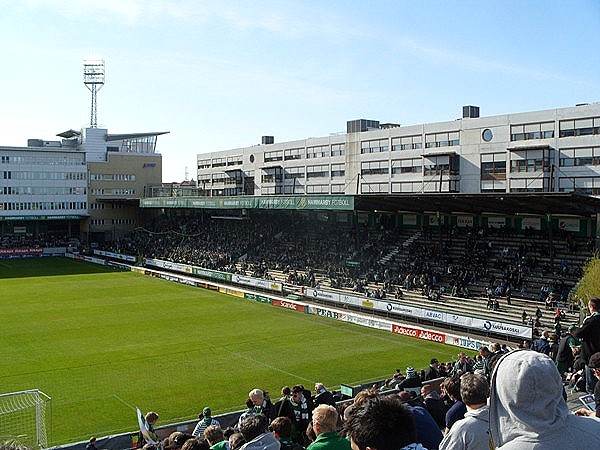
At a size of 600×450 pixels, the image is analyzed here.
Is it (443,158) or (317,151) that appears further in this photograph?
(317,151)

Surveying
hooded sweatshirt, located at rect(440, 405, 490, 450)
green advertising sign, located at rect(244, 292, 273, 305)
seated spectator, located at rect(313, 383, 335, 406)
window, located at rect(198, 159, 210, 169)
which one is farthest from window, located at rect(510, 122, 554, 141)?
window, located at rect(198, 159, 210, 169)

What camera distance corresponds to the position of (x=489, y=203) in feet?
116

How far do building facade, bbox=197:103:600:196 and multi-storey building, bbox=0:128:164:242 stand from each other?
51.4 ft

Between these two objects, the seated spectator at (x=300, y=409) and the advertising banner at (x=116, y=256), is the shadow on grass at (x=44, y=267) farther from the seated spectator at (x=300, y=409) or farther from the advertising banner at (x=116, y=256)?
the seated spectator at (x=300, y=409)

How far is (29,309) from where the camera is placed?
121 ft

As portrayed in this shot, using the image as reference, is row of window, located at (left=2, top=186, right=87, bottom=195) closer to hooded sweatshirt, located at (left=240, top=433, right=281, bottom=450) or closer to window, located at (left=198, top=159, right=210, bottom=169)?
window, located at (left=198, top=159, right=210, bottom=169)

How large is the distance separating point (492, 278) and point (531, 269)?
7.36ft

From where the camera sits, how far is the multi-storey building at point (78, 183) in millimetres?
72625

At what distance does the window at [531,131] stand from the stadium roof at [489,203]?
252 inches

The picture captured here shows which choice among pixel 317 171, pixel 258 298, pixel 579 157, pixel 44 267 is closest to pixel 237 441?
pixel 258 298

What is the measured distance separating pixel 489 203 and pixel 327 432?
32.5 m

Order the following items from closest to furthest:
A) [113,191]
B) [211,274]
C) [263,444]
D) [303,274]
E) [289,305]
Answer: [263,444], [289,305], [303,274], [211,274], [113,191]

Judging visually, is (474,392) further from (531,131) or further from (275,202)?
(531,131)

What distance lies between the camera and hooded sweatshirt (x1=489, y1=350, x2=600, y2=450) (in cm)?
249
